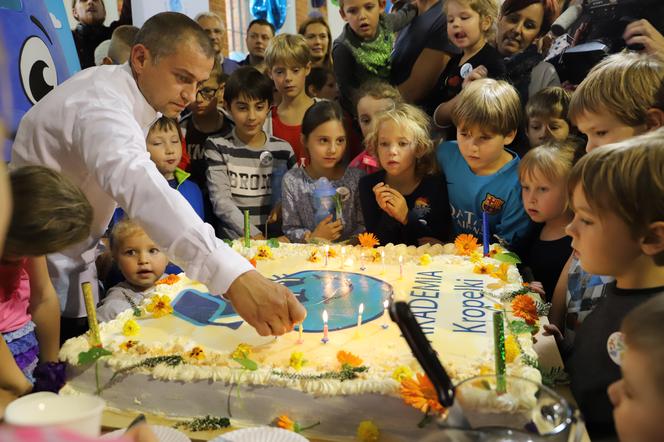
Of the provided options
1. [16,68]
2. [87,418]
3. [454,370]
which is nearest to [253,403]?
[454,370]

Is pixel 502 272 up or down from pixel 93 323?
down

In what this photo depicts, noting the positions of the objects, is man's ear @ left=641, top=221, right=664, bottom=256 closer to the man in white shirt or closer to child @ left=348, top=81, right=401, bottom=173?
the man in white shirt

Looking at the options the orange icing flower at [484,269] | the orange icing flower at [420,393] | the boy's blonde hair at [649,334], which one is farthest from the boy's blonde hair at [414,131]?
the boy's blonde hair at [649,334]

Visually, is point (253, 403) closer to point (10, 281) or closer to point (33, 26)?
point (10, 281)

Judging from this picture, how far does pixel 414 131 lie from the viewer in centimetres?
328

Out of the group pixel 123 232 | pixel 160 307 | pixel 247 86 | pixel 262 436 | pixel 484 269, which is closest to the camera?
pixel 262 436

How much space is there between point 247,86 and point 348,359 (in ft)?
8.55

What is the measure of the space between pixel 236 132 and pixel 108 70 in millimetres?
1674

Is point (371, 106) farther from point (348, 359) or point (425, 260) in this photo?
point (348, 359)

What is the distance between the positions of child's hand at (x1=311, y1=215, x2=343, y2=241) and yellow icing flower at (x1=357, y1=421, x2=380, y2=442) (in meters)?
1.97

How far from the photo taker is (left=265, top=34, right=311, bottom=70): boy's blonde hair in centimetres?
421

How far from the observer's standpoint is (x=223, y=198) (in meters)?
3.90

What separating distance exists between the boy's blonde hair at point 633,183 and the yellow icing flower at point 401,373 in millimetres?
621

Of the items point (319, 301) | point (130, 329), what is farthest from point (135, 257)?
point (319, 301)
